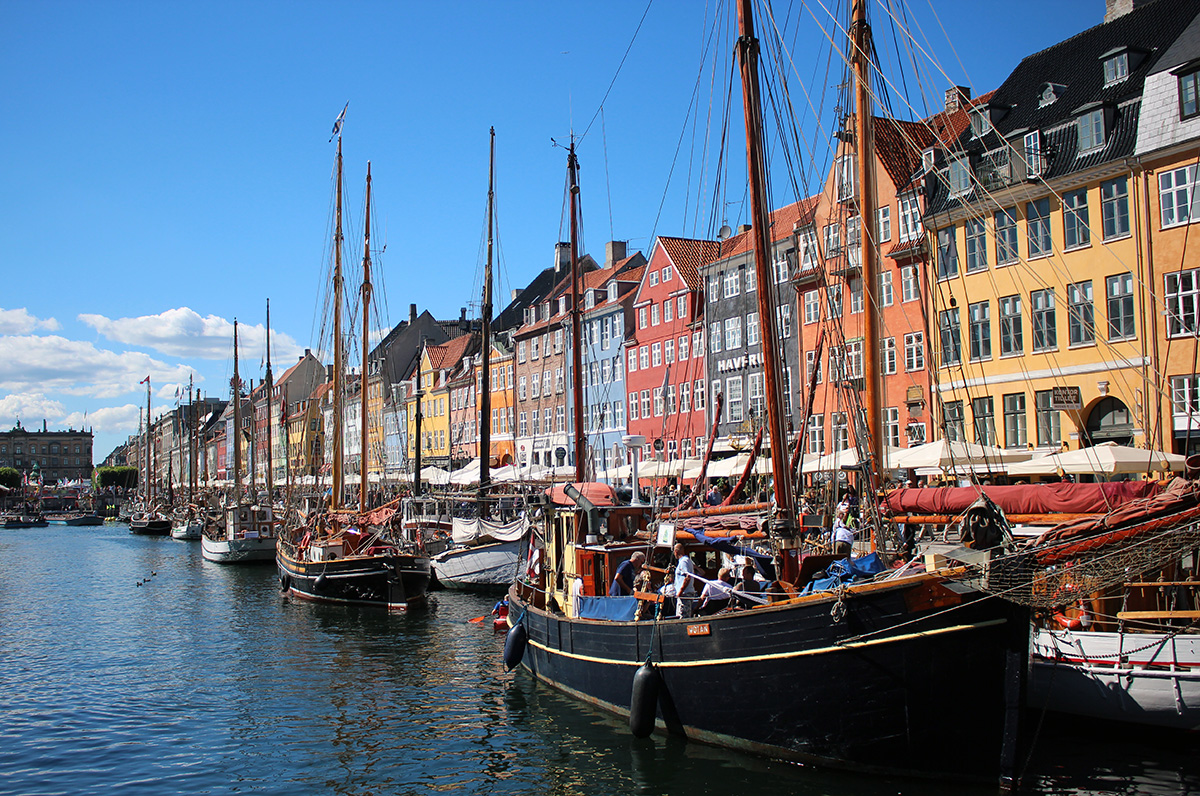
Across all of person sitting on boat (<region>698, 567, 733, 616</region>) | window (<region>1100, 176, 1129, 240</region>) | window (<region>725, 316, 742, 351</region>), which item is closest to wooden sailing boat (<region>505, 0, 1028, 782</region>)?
person sitting on boat (<region>698, 567, 733, 616</region>)

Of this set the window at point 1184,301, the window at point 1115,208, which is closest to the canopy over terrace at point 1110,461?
the window at point 1184,301

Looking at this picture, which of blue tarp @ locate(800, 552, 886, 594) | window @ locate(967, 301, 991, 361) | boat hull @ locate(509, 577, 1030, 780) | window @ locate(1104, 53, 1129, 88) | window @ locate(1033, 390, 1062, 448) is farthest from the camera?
window @ locate(967, 301, 991, 361)

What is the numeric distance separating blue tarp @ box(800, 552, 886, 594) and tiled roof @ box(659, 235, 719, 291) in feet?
149

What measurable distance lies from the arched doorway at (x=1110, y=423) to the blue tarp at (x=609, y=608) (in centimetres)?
2310

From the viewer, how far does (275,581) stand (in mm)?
48094

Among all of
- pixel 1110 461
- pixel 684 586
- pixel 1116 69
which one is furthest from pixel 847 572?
pixel 1116 69

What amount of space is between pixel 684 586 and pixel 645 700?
1.89 meters

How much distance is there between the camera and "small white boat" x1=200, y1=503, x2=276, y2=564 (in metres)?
58.5

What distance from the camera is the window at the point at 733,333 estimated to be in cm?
5634

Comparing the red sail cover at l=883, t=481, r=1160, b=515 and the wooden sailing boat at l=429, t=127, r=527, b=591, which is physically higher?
the red sail cover at l=883, t=481, r=1160, b=515

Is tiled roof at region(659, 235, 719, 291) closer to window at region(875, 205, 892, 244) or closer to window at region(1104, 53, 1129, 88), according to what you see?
window at region(875, 205, 892, 244)

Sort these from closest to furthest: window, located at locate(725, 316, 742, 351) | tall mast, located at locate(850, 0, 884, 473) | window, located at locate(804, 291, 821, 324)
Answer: tall mast, located at locate(850, 0, 884, 473) → window, located at locate(804, 291, 821, 324) → window, located at locate(725, 316, 742, 351)

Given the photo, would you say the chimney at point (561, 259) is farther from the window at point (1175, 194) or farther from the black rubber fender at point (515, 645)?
the black rubber fender at point (515, 645)

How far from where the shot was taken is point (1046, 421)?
37.1m
